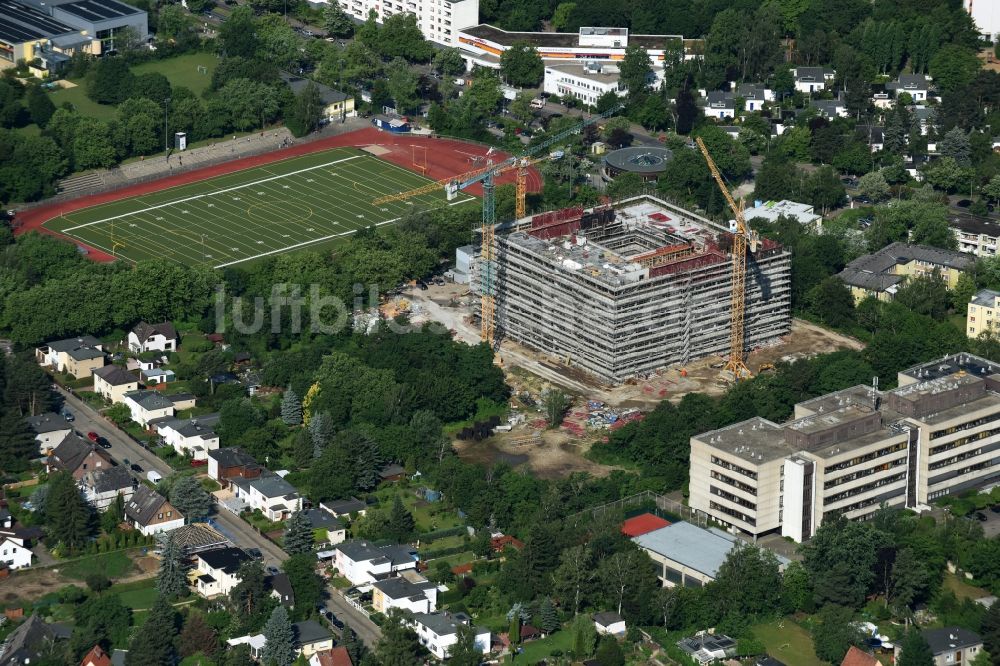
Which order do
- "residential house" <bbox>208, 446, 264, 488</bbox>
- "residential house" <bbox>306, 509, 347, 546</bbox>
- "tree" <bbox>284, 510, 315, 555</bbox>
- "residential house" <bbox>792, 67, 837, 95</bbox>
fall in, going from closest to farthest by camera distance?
"tree" <bbox>284, 510, 315, 555</bbox> < "residential house" <bbox>306, 509, 347, 546</bbox> < "residential house" <bbox>208, 446, 264, 488</bbox> < "residential house" <bbox>792, 67, 837, 95</bbox>

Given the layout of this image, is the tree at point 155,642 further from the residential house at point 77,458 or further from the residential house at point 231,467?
the residential house at point 77,458

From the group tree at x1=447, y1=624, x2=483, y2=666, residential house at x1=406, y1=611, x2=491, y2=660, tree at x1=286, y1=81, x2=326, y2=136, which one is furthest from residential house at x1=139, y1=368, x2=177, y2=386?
tree at x1=286, y1=81, x2=326, y2=136

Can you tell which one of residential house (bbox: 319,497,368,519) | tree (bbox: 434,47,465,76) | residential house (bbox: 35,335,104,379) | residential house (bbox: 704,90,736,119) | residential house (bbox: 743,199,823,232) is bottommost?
residential house (bbox: 319,497,368,519)

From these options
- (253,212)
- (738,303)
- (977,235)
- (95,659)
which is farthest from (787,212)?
(95,659)

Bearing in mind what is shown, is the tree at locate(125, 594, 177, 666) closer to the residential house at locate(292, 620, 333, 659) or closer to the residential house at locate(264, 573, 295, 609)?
the residential house at locate(264, 573, 295, 609)

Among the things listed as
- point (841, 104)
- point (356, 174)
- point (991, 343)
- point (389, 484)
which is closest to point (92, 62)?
point (356, 174)

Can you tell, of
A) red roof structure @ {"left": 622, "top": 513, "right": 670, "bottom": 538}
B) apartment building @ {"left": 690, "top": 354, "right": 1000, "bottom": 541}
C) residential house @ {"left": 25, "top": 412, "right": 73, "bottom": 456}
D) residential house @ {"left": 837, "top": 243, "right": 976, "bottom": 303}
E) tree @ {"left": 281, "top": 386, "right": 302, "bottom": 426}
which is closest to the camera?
red roof structure @ {"left": 622, "top": 513, "right": 670, "bottom": 538}

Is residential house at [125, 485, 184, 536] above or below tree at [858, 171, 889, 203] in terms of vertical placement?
below

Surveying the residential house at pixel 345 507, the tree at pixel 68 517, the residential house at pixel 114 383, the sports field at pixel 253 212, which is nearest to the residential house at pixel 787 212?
the sports field at pixel 253 212
